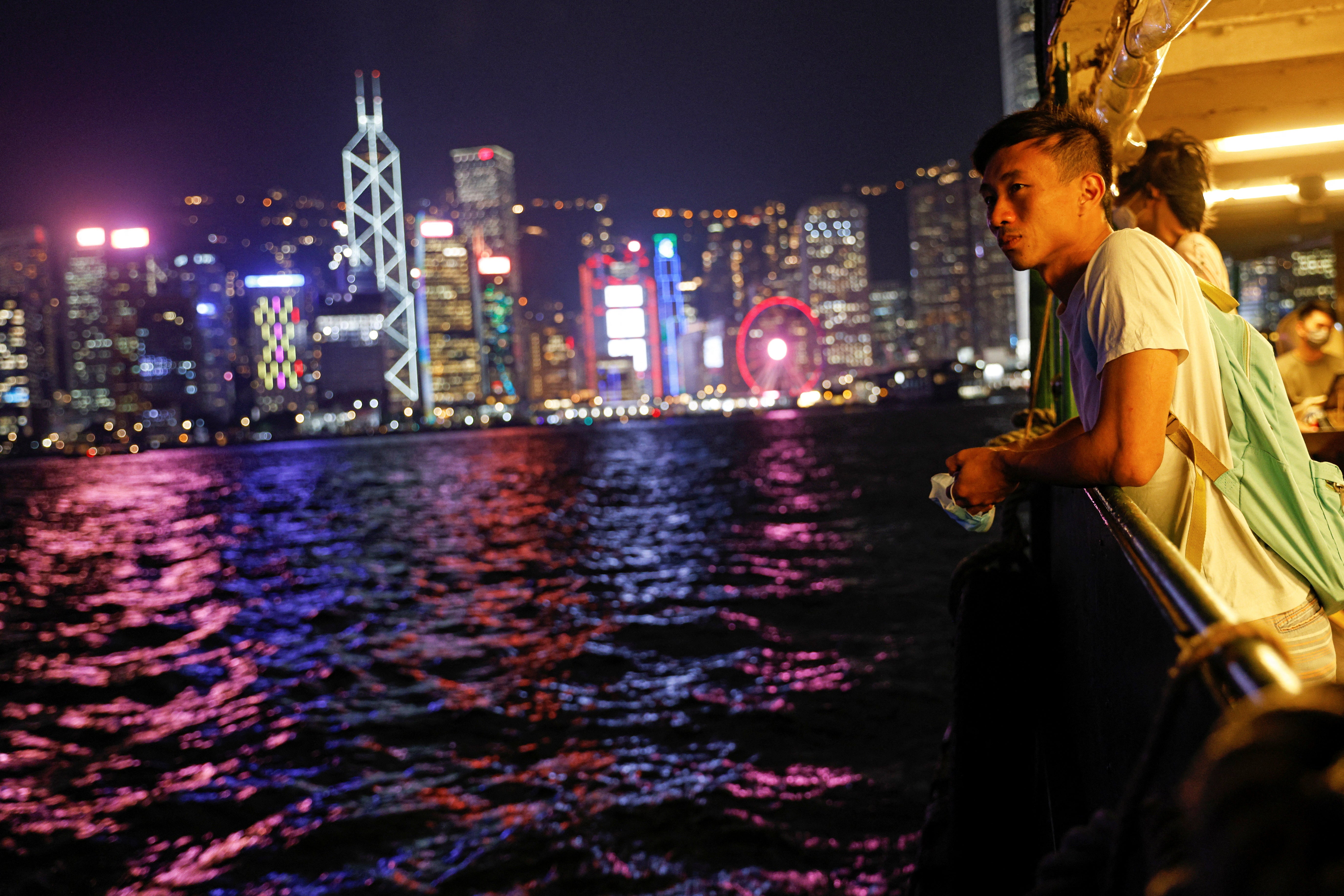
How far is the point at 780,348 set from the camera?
369 feet

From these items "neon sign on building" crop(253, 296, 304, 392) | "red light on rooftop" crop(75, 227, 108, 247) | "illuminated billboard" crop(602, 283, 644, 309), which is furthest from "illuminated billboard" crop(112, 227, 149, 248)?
"illuminated billboard" crop(602, 283, 644, 309)

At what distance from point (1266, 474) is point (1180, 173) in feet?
4.31

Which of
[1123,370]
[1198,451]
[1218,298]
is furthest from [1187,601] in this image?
[1218,298]

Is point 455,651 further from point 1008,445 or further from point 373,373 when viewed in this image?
point 373,373

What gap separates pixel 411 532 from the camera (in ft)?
84.1

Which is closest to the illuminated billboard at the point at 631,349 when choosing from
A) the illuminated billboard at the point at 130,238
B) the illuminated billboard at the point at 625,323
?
the illuminated billboard at the point at 625,323

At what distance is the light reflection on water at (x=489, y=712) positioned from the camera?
5.55 m

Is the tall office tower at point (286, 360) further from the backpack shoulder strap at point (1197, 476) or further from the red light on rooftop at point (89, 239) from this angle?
the backpack shoulder strap at point (1197, 476)

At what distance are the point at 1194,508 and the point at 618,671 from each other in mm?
8315

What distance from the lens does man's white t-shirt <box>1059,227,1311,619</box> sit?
170 cm

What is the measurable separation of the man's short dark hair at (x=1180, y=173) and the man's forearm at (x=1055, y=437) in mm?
835

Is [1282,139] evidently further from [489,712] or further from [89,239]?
[89,239]

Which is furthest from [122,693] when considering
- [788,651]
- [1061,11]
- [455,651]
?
[1061,11]

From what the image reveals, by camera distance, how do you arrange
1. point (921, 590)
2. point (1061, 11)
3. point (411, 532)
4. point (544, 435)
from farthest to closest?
point (544, 435)
point (411, 532)
point (921, 590)
point (1061, 11)
